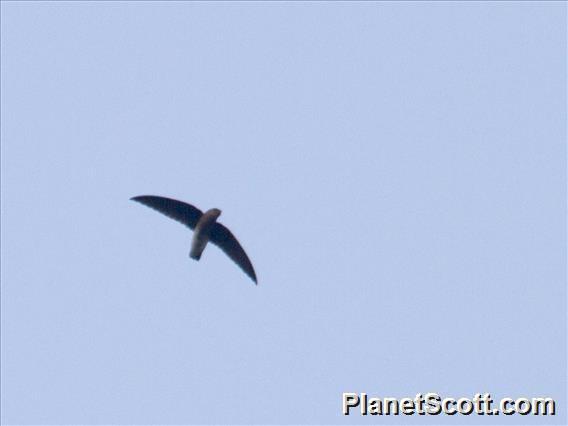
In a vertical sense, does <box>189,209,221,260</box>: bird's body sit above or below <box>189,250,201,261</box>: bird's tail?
above

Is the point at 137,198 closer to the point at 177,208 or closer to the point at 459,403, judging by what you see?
the point at 177,208

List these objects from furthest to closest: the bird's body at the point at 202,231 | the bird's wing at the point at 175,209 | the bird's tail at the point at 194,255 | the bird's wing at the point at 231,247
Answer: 1. the bird's wing at the point at 231,247
2. the bird's wing at the point at 175,209
3. the bird's body at the point at 202,231
4. the bird's tail at the point at 194,255

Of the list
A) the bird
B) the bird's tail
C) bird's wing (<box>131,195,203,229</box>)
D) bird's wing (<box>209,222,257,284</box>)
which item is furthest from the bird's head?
the bird's tail

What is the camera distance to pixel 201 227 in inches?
1352

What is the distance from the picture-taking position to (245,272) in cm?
3516

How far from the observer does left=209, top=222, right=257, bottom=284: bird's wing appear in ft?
115

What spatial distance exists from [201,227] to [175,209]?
2.70ft

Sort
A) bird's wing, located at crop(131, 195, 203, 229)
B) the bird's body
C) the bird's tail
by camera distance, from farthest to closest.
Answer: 1. bird's wing, located at crop(131, 195, 203, 229)
2. the bird's body
3. the bird's tail

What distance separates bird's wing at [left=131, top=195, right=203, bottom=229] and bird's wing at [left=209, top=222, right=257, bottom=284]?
64 centimetres

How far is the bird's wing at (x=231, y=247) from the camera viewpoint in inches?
1379

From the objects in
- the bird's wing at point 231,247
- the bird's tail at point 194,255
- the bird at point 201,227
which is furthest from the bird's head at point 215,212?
the bird's tail at point 194,255

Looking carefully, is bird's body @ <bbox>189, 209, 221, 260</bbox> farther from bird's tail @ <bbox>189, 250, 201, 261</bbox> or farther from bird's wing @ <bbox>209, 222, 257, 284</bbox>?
bird's wing @ <bbox>209, 222, 257, 284</bbox>

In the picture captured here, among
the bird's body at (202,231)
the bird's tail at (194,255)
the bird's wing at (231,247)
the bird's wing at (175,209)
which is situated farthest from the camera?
the bird's wing at (231,247)

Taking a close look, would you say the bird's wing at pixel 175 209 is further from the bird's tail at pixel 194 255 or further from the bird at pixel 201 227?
the bird's tail at pixel 194 255
